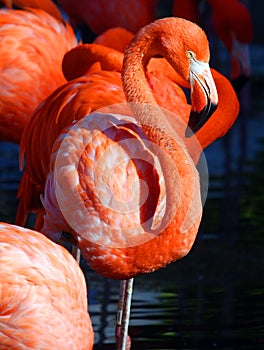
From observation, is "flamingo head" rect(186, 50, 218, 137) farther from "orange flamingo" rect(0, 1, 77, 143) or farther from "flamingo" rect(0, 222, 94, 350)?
"orange flamingo" rect(0, 1, 77, 143)

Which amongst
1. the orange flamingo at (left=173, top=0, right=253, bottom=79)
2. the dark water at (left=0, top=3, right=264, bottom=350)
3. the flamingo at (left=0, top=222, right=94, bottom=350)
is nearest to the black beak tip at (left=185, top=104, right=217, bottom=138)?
the flamingo at (left=0, top=222, right=94, bottom=350)

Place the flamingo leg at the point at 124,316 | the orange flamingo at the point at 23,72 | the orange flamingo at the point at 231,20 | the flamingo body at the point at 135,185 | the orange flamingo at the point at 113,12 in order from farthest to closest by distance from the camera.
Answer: the orange flamingo at the point at 231,20 → the orange flamingo at the point at 113,12 → the orange flamingo at the point at 23,72 → the flamingo leg at the point at 124,316 → the flamingo body at the point at 135,185

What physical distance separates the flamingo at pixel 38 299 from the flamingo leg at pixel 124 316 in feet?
1.83

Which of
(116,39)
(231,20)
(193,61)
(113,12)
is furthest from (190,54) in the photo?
(231,20)

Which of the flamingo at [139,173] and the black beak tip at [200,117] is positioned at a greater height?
the black beak tip at [200,117]

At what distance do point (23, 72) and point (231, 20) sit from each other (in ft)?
7.63

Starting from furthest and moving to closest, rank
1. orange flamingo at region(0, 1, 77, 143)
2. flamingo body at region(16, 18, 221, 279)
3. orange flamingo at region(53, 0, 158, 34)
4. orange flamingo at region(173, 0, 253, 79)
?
orange flamingo at region(173, 0, 253, 79) → orange flamingo at region(53, 0, 158, 34) → orange flamingo at region(0, 1, 77, 143) → flamingo body at region(16, 18, 221, 279)

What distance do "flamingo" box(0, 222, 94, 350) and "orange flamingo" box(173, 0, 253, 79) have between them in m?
3.86

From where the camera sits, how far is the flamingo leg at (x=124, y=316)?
4094 millimetres

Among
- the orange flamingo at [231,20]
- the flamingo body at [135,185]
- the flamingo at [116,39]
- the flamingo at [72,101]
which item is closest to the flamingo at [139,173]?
the flamingo body at [135,185]

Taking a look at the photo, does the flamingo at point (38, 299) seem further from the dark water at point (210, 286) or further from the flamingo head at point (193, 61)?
the flamingo head at point (193, 61)

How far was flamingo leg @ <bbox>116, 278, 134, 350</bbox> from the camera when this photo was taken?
4094mm

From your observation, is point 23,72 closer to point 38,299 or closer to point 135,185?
point 135,185

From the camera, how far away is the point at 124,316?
4180 mm
